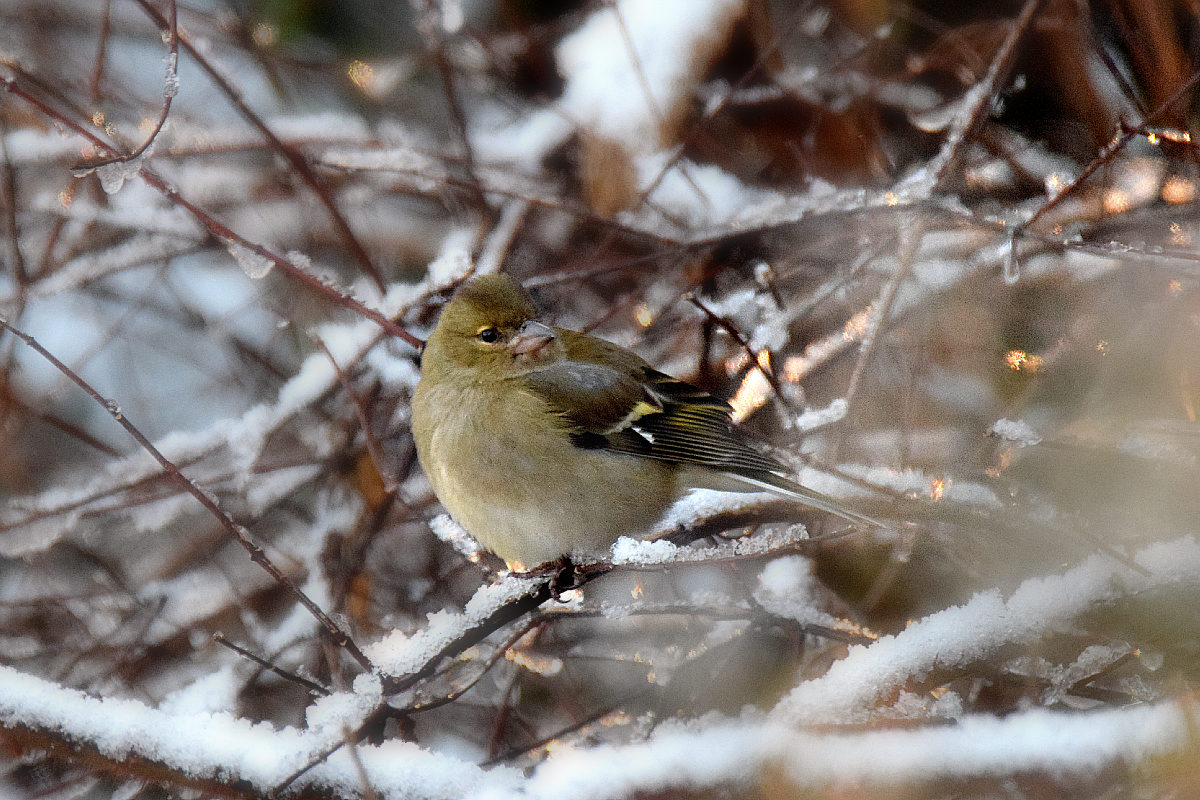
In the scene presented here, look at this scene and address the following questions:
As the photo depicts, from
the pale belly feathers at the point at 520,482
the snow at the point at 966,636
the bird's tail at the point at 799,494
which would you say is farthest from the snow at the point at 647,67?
the snow at the point at 966,636

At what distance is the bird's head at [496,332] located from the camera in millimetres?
3139

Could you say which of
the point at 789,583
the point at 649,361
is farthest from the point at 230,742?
the point at 649,361

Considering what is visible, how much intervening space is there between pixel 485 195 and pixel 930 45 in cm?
212

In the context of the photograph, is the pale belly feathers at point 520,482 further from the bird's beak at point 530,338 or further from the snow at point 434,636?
the snow at point 434,636

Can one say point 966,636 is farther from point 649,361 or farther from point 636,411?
point 649,361

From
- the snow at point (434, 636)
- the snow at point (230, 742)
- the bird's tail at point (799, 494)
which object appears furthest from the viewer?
the bird's tail at point (799, 494)

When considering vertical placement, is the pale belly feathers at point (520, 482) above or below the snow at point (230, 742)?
above

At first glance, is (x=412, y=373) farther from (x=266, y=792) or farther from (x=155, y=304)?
(x=266, y=792)

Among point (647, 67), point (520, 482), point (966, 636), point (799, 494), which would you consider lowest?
point (966, 636)

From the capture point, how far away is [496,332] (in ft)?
10.5

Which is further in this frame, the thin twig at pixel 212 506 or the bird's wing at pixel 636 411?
the bird's wing at pixel 636 411

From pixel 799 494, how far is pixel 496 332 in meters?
1.14

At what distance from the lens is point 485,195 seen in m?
4.27

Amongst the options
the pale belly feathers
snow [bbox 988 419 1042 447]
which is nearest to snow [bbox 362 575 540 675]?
the pale belly feathers
